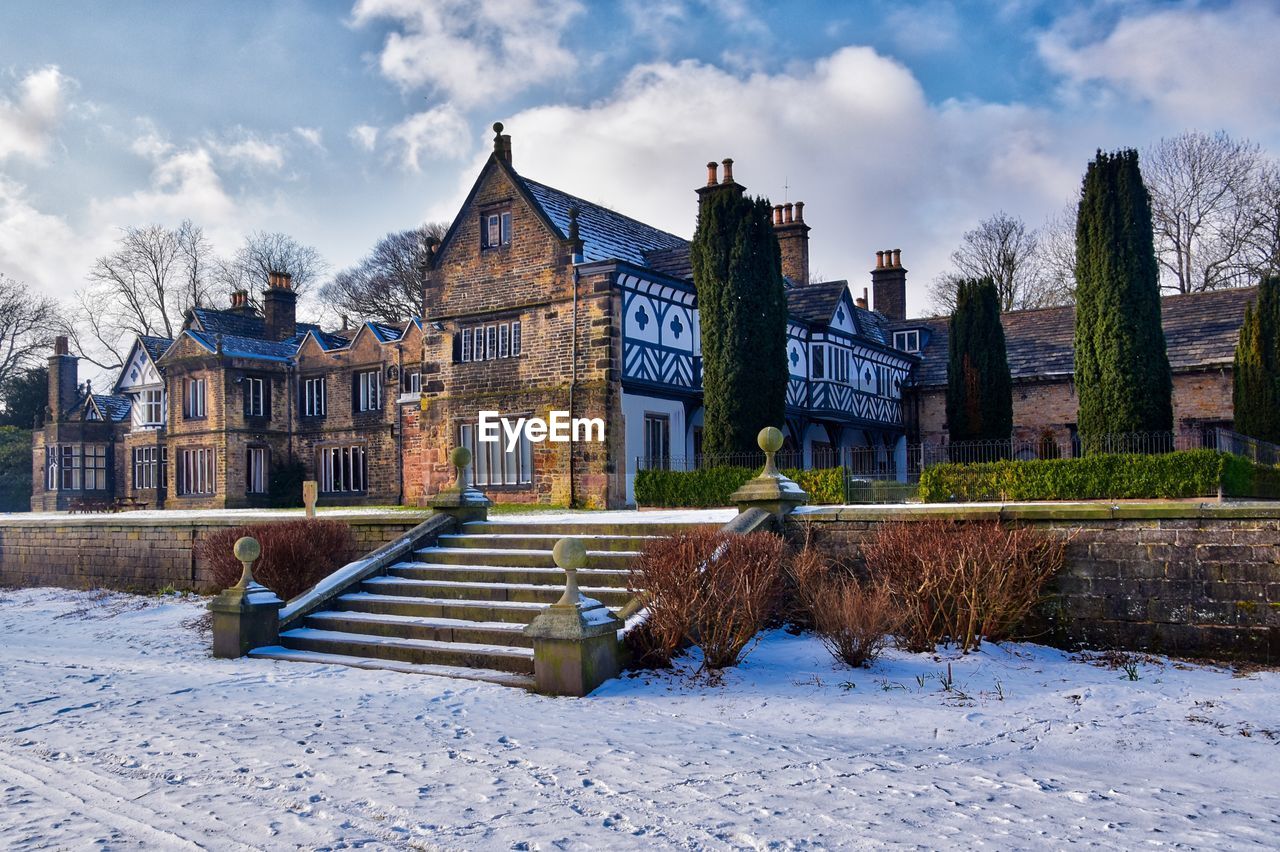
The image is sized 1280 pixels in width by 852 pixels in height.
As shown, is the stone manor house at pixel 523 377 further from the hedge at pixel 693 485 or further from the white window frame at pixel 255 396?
the hedge at pixel 693 485

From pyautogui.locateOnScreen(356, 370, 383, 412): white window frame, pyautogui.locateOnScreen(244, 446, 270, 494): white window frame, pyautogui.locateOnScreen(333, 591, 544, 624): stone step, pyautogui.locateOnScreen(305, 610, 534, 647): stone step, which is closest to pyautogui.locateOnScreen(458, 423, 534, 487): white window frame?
pyautogui.locateOnScreen(356, 370, 383, 412): white window frame

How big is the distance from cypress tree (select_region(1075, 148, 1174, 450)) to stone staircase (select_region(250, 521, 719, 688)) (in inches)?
405

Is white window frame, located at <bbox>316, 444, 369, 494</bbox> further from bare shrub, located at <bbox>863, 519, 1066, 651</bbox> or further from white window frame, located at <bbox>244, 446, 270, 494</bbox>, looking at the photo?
bare shrub, located at <bbox>863, 519, 1066, 651</bbox>

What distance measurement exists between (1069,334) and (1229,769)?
1081 inches

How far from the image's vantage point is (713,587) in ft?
28.7

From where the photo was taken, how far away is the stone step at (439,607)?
10.3 m

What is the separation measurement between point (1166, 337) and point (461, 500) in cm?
2342

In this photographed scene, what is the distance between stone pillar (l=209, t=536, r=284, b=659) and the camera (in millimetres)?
10398

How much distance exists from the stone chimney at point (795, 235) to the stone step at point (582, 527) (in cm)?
2014

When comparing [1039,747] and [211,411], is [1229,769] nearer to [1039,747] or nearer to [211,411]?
[1039,747]

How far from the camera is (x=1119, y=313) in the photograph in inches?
707

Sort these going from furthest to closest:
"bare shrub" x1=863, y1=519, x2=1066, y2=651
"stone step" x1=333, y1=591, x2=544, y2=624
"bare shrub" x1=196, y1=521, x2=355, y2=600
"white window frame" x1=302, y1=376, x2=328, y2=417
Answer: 1. "white window frame" x1=302, y1=376, x2=328, y2=417
2. "bare shrub" x1=196, y1=521, x2=355, y2=600
3. "stone step" x1=333, y1=591, x2=544, y2=624
4. "bare shrub" x1=863, y1=519, x2=1066, y2=651

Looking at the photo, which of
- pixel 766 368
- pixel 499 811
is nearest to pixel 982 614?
pixel 499 811

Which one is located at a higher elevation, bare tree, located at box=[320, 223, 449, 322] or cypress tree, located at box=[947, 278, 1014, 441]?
bare tree, located at box=[320, 223, 449, 322]
